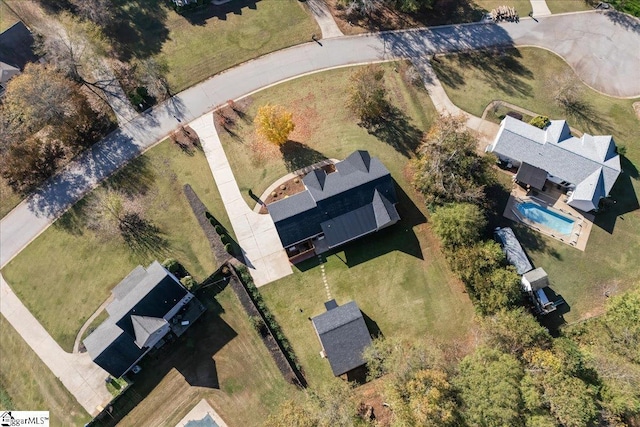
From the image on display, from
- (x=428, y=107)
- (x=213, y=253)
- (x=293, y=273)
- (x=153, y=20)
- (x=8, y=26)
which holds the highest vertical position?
(x=8, y=26)

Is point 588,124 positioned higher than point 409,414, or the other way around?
point 588,124

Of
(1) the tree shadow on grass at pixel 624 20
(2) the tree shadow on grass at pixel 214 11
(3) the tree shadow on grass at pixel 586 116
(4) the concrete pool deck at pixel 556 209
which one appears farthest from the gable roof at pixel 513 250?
(2) the tree shadow on grass at pixel 214 11

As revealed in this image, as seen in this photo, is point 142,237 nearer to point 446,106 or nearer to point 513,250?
point 446,106

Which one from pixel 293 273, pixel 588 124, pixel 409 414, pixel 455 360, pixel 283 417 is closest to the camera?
pixel 409 414

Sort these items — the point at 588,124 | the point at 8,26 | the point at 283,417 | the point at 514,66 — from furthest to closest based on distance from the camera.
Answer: the point at 8,26 → the point at 514,66 → the point at 588,124 → the point at 283,417

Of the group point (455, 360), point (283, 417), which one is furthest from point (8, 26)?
point (455, 360)

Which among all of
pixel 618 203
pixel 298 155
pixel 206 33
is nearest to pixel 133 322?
pixel 298 155

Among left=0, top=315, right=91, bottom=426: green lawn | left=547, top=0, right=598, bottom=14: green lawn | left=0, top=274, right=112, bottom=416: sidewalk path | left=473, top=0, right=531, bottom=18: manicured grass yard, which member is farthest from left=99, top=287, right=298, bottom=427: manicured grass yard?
left=547, top=0, right=598, bottom=14: green lawn

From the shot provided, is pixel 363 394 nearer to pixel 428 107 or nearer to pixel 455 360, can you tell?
pixel 455 360

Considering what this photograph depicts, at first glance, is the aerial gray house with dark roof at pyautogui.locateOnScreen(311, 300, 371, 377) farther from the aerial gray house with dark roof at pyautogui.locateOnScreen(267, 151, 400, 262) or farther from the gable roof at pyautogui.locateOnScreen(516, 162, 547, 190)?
the gable roof at pyautogui.locateOnScreen(516, 162, 547, 190)
